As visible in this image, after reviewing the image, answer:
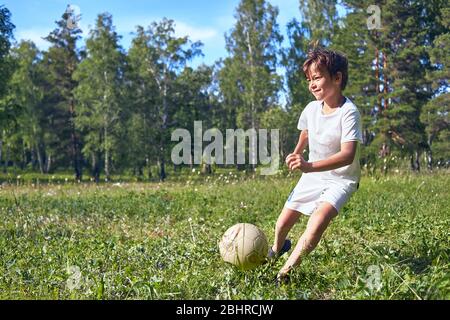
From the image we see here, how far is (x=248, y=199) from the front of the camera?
9281mm

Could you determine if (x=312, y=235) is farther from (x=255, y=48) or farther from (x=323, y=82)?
(x=255, y=48)

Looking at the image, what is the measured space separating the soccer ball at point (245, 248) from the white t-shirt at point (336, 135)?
2.29 feet

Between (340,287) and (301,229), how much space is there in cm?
310

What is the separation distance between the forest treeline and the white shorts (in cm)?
2467

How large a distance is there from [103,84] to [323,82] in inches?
1392

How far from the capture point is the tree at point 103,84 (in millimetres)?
37562

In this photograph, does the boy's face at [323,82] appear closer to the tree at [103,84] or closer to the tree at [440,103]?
the tree at [440,103]

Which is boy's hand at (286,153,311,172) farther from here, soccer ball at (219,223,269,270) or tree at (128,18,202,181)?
tree at (128,18,202,181)

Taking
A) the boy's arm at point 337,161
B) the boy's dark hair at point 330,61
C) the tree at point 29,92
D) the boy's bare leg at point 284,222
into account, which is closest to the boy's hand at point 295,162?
the boy's arm at point 337,161

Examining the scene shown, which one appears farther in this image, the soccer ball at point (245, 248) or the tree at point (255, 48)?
the tree at point (255, 48)

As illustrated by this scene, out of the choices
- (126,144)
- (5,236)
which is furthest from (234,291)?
(126,144)

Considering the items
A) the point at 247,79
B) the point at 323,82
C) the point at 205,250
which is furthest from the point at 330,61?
the point at 247,79

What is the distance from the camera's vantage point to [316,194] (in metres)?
3.96
